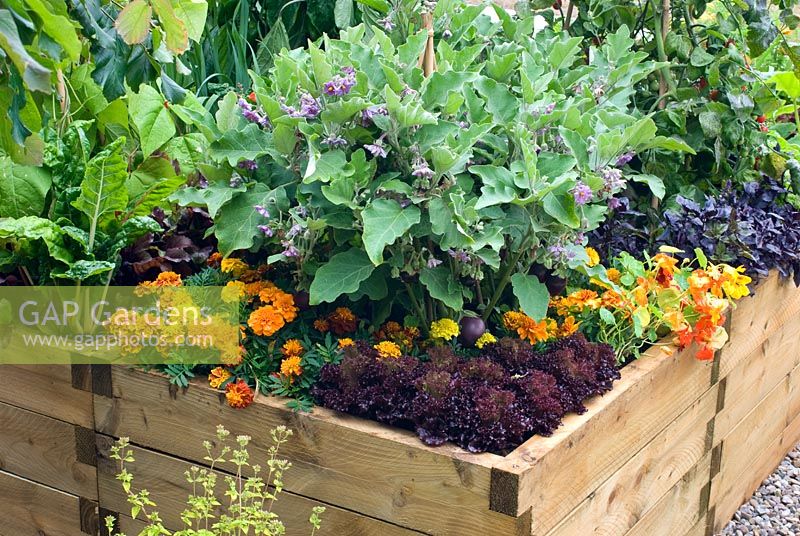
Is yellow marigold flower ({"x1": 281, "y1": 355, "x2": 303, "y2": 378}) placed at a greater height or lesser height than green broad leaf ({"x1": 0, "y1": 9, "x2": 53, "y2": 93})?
lesser

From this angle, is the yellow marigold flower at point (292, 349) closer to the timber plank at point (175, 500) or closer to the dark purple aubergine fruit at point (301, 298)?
the dark purple aubergine fruit at point (301, 298)

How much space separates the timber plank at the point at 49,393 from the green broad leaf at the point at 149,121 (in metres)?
0.58

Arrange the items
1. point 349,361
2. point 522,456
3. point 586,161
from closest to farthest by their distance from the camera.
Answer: point 522,456 < point 349,361 < point 586,161

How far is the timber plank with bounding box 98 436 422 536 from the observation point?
1.78 metres

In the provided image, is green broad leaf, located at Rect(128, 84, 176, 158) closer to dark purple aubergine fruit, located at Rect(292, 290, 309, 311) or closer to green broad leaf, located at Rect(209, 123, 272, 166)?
green broad leaf, located at Rect(209, 123, 272, 166)

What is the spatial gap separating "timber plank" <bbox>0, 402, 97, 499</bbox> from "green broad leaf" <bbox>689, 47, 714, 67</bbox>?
6.35ft

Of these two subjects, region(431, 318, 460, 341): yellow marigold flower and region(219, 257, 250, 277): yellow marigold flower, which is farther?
region(219, 257, 250, 277): yellow marigold flower

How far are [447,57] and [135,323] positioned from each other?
3.04 ft

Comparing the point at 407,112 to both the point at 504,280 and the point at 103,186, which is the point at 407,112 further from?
the point at 103,186

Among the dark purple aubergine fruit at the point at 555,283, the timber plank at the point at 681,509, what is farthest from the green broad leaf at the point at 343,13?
the timber plank at the point at 681,509

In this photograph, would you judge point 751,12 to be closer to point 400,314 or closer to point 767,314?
point 767,314

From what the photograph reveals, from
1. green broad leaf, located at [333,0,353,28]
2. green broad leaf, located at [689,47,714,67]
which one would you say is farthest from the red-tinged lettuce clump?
green broad leaf, located at [333,0,353,28]

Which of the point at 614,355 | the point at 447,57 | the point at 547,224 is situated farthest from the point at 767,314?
the point at 447,57

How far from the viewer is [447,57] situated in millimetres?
2115
